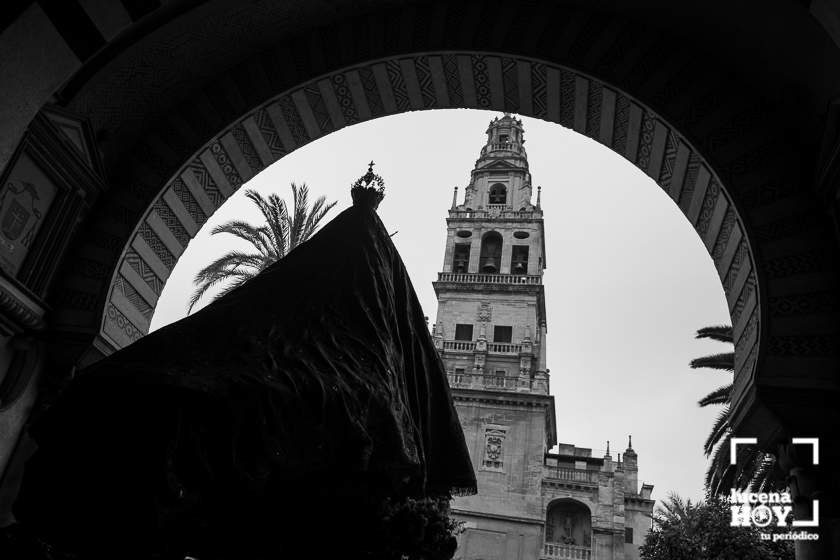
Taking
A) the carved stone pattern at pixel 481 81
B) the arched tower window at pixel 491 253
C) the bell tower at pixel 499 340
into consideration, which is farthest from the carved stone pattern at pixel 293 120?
the arched tower window at pixel 491 253

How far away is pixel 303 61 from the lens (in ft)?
27.1

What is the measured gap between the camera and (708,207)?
23.9 ft

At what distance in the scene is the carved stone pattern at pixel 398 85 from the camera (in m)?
8.36

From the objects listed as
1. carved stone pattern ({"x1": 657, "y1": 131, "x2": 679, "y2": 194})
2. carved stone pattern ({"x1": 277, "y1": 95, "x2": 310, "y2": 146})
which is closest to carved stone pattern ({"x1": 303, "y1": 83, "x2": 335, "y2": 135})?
carved stone pattern ({"x1": 277, "y1": 95, "x2": 310, "y2": 146})

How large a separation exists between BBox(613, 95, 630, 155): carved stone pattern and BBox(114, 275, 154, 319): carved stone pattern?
6324 mm

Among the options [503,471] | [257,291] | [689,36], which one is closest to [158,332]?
[257,291]

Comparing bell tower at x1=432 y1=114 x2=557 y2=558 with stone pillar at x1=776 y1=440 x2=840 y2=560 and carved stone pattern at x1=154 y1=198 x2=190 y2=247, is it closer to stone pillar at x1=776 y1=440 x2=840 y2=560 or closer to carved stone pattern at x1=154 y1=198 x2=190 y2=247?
carved stone pattern at x1=154 y1=198 x2=190 y2=247

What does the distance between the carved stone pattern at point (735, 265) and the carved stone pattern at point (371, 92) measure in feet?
13.9

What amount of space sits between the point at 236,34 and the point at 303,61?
880 mm

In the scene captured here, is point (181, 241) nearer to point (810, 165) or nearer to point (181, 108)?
point (181, 108)

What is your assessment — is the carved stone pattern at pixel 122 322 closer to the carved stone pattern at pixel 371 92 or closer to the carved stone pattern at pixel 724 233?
the carved stone pattern at pixel 371 92

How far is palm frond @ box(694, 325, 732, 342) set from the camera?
56.3 ft

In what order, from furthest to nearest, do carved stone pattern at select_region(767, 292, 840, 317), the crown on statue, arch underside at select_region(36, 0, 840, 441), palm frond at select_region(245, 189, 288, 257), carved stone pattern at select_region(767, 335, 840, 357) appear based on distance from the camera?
palm frond at select_region(245, 189, 288, 257) → arch underside at select_region(36, 0, 840, 441) → carved stone pattern at select_region(767, 292, 840, 317) → carved stone pattern at select_region(767, 335, 840, 357) → the crown on statue

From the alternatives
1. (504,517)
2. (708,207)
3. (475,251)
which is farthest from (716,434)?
(475,251)
